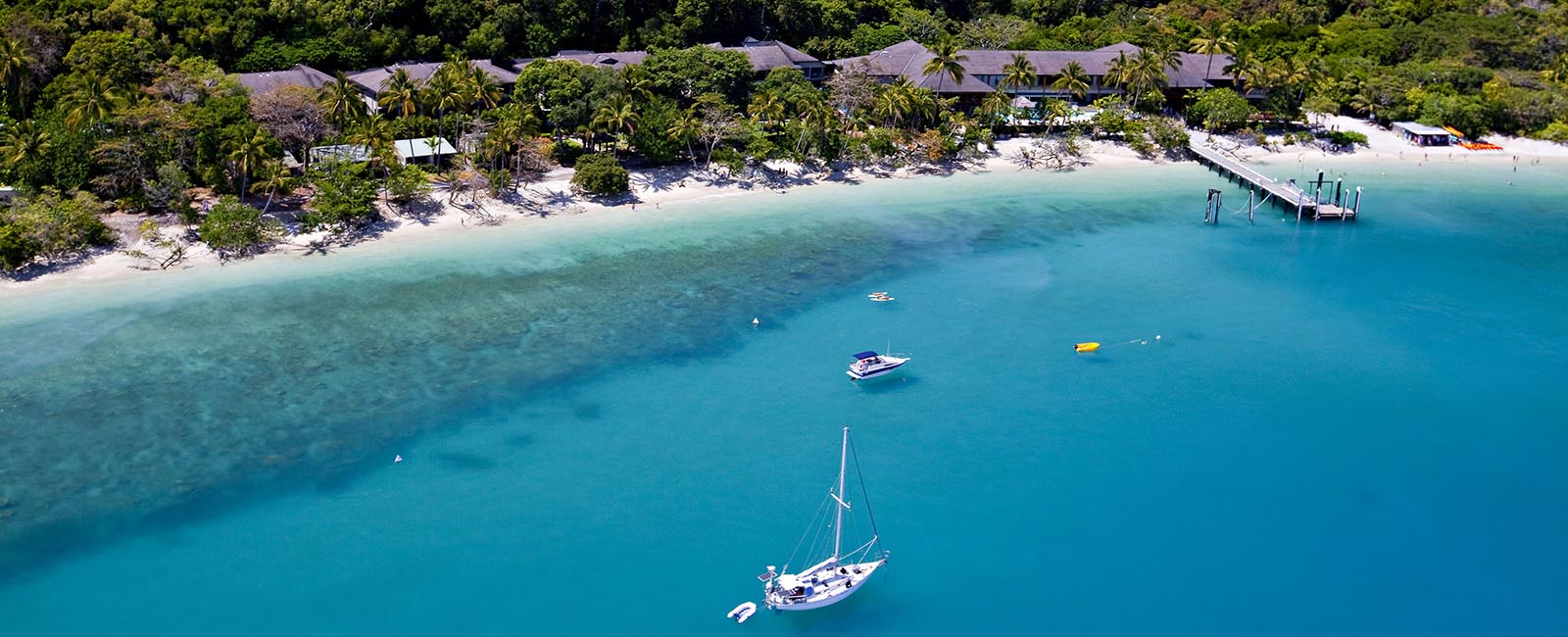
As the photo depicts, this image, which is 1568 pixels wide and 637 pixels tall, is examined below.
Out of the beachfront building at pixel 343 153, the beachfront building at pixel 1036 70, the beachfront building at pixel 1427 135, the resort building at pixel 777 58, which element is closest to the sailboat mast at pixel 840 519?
the beachfront building at pixel 343 153

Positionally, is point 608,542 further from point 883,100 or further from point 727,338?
point 883,100

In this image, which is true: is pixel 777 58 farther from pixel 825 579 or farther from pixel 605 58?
pixel 825 579

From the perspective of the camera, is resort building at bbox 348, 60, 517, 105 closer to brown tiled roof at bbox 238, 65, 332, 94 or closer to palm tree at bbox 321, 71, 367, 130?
brown tiled roof at bbox 238, 65, 332, 94

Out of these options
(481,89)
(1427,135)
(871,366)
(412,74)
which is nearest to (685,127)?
(481,89)

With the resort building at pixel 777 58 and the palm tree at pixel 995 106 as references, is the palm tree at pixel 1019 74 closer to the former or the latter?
the palm tree at pixel 995 106

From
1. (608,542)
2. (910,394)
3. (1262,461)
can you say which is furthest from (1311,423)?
(608,542)
